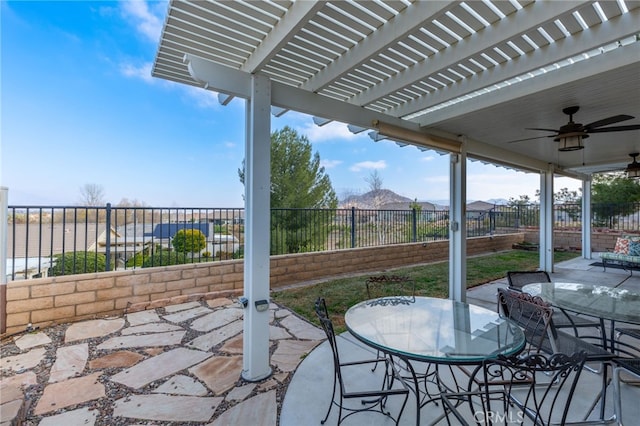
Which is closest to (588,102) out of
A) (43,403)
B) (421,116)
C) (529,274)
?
(421,116)

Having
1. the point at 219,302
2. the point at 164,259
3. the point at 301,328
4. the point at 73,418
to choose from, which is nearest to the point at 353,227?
the point at 219,302

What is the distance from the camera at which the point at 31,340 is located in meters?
2.96

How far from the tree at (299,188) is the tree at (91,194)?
512cm

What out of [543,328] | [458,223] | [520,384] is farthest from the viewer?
[458,223]

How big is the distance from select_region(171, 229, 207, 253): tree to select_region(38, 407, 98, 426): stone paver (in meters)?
2.75

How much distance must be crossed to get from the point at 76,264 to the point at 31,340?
1.00 meters

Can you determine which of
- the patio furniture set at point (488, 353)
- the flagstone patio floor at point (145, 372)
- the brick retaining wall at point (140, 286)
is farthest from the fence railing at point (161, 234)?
the patio furniture set at point (488, 353)

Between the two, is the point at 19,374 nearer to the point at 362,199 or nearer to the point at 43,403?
the point at 43,403

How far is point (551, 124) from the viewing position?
12.5 ft

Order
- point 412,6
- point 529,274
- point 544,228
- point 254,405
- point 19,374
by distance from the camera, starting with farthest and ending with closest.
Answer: point 544,228
point 529,274
point 19,374
point 254,405
point 412,6

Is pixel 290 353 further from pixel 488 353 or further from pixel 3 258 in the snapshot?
pixel 3 258

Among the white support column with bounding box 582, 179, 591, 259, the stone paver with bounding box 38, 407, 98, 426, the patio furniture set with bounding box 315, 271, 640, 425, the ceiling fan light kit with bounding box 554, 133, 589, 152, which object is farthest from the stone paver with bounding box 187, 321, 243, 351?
the white support column with bounding box 582, 179, 591, 259

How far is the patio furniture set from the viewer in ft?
4.39

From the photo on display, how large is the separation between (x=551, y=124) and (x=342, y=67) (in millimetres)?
3197
